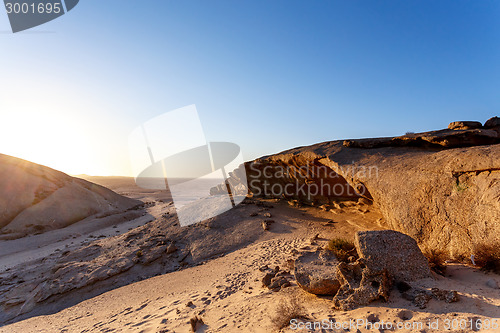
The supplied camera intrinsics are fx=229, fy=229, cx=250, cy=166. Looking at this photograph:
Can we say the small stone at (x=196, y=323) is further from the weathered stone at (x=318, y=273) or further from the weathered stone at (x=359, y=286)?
the weathered stone at (x=359, y=286)

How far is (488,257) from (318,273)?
318 cm

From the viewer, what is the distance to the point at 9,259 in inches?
523

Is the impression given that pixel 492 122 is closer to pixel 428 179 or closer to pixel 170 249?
pixel 428 179

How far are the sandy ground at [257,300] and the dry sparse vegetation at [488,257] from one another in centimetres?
20

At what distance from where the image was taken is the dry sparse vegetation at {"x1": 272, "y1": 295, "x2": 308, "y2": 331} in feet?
12.6

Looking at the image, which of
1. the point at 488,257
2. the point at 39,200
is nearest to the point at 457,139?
the point at 488,257

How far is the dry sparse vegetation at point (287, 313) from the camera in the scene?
152 inches

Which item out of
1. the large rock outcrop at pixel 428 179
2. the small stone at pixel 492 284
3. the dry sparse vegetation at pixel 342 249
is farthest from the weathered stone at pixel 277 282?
the small stone at pixel 492 284

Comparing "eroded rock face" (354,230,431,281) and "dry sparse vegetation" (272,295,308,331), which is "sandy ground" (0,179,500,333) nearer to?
"dry sparse vegetation" (272,295,308,331)

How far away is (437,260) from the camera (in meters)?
5.00

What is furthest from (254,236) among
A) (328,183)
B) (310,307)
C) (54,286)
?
(54,286)

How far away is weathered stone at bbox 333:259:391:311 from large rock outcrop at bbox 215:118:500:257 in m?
2.32

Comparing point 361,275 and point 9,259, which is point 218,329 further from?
point 9,259

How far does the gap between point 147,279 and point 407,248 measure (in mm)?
8712
